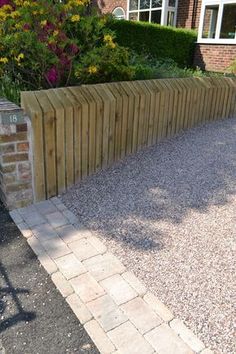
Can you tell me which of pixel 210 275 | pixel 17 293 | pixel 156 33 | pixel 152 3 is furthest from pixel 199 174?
pixel 152 3

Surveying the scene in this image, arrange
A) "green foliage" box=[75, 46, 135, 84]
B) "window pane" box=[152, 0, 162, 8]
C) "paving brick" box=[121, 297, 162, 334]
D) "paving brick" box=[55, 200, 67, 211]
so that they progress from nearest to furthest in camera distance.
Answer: "paving brick" box=[121, 297, 162, 334] → "paving brick" box=[55, 200, 67, 211] → "green foliage" box=[75, 46, 135, 84] → "window pane" box=[152, 0, 162, 8]

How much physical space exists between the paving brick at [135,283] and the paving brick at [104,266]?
0.06 metres

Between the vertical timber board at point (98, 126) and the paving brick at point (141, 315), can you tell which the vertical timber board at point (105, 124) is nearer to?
the vertical timber board at point (98, 126)

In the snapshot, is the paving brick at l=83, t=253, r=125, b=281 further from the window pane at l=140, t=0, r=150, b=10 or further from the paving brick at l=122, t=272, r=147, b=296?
the window pane at l=140, t=0, r=150, b=10

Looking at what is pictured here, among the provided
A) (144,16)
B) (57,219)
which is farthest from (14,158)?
(144,16)

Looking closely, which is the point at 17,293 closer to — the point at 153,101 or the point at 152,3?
the point at 153,101

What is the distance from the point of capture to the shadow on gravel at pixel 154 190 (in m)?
3.15

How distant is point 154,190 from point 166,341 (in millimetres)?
1913

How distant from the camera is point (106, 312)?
2.22m

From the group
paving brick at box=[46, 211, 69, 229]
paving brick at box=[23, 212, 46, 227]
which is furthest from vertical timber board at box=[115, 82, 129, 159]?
paving brick at box=[23, 212, 46, 227]

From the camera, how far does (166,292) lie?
93.5 inches

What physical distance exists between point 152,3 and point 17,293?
13.3 m

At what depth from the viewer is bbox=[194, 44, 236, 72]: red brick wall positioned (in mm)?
10602

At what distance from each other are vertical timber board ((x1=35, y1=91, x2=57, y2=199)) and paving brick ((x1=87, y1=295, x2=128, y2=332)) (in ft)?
5.30
